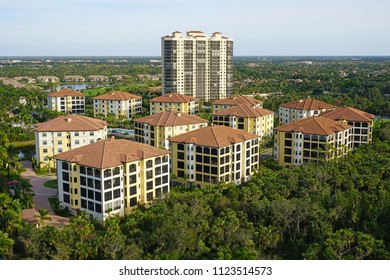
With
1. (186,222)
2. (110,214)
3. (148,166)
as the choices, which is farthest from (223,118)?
(186,222)

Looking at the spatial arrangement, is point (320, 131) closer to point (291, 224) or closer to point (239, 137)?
point (239, 137)

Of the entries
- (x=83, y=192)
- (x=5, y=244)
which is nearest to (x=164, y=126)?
(x=83, y=192)

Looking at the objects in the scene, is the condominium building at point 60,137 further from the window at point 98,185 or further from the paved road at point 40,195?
the window at point 98,185

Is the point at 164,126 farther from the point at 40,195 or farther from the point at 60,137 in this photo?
the point at 40,195

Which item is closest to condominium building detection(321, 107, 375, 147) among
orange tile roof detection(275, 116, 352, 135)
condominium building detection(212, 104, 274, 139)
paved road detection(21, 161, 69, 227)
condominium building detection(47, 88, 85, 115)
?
orange tile roof detection(275, 116, 352, 135)

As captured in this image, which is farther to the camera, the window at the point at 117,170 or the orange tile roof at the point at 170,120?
the orange tile roof at the point at 170,120

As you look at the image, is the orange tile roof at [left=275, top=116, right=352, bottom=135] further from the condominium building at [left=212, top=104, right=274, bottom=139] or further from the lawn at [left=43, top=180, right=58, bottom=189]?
the lawn at [left=43, top=180, right=58, bottom=189]

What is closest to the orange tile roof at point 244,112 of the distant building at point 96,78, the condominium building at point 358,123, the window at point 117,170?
the condominium building at point 358,123
